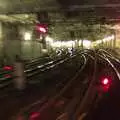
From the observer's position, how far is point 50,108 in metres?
10.6

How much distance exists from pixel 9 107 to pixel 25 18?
2376 cm

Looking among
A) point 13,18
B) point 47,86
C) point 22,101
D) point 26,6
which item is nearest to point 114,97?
point 22,101

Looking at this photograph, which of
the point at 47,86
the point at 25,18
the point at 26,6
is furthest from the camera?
the point at 25,18

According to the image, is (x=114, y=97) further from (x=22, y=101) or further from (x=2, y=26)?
(x=2, y=26)

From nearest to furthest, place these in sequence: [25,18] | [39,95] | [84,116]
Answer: [84,116], [39,95], [25,18]

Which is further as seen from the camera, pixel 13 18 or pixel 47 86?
pixel 13 18

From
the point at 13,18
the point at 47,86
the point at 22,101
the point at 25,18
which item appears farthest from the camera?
the point at 25,18

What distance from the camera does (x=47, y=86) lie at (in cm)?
1792

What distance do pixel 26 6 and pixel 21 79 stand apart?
40.2 feet

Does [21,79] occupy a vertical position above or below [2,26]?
below

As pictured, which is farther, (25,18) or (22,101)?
(25,18)

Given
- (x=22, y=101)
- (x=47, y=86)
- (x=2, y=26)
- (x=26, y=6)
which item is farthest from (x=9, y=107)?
(x=2, y=26)

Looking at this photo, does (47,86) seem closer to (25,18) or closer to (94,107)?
(94,107)

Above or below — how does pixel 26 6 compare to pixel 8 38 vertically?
above
